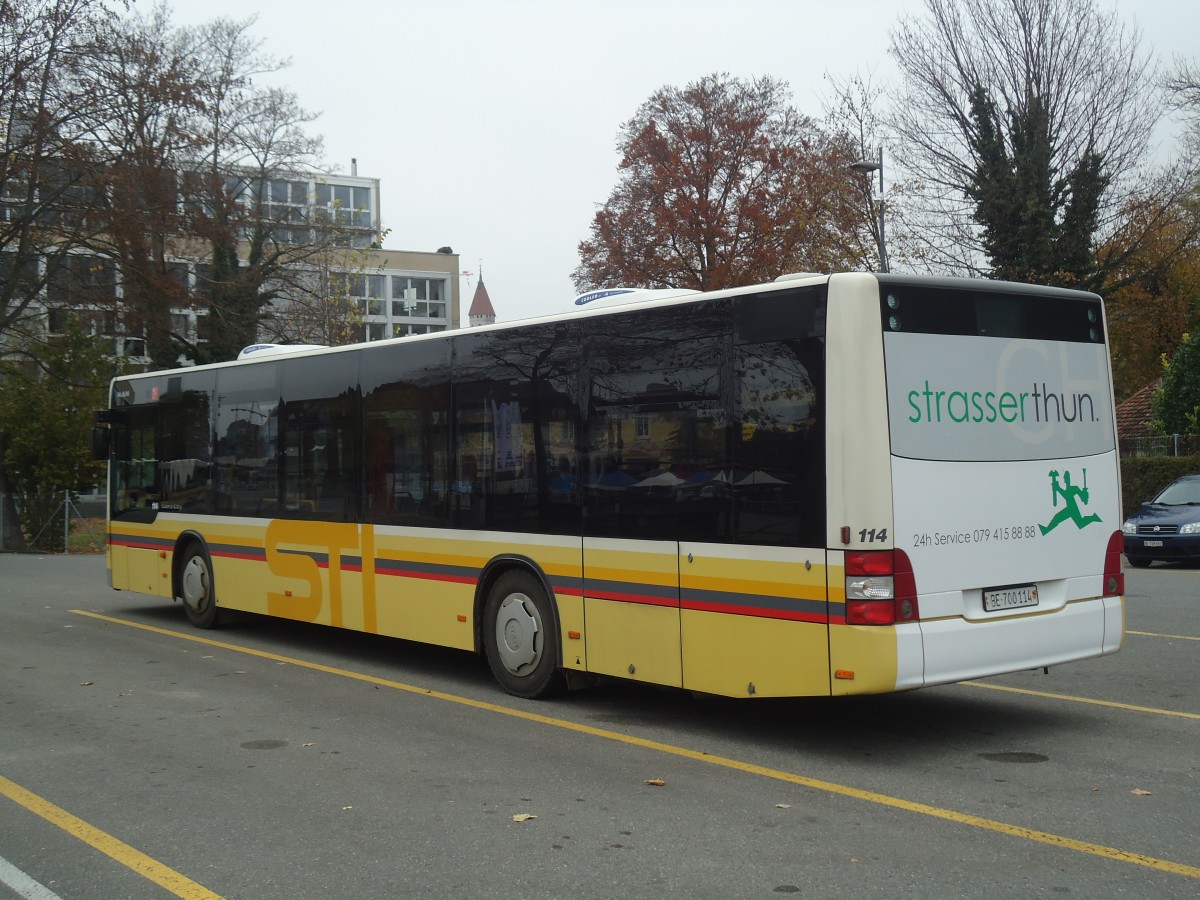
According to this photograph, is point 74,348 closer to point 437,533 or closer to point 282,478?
point 282,478

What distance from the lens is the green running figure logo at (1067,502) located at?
7.91 meters

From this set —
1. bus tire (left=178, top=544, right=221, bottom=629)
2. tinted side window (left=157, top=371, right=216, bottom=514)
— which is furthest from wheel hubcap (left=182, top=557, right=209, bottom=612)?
tinted side window (left=157, top=371, right=216, bottom=514)

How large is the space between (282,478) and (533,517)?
4.09 metres

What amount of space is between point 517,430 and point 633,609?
6.17 feet

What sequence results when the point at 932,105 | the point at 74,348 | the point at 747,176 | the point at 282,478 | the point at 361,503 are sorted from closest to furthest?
the point at 361,503
the point at 282,478
the point at 74,348
the point at 932,105
the point at 747,176

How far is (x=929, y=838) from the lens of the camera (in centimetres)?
577

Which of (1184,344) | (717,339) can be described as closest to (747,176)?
(1184,344)

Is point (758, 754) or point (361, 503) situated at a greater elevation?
point (361, 503)

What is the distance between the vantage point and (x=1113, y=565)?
829 centimetres

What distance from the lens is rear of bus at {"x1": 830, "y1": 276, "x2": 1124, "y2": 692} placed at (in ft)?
23.3

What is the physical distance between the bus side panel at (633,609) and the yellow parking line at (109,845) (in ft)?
11.9

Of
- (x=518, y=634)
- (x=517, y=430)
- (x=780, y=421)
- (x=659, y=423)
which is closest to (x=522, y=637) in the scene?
(x=518, y=634)

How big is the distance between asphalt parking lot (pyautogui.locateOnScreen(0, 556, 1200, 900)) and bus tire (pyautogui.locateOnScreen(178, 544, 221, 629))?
2592 millimetres

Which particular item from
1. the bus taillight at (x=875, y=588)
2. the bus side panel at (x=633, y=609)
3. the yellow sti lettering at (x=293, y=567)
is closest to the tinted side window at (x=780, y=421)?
the bus taillight at (x=875, y=588)
